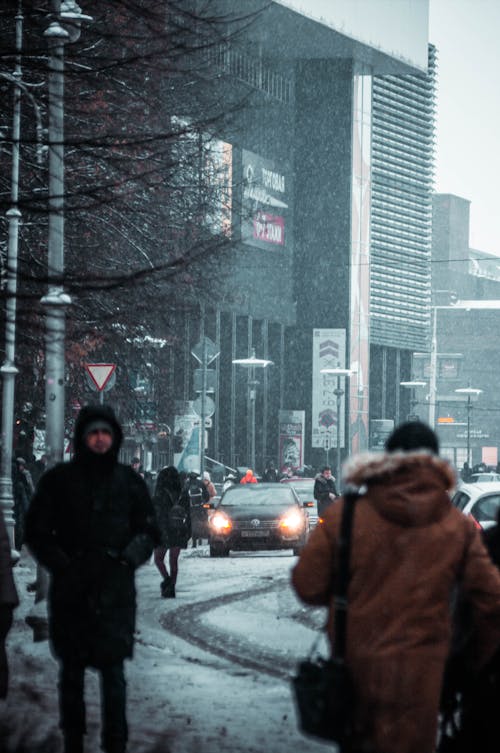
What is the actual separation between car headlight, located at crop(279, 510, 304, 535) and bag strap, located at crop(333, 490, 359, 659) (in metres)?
25.5

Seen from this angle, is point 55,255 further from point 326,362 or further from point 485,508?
point 326,362

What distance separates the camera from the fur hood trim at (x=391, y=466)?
529 cm

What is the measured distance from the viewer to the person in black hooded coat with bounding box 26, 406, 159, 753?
7.42 m

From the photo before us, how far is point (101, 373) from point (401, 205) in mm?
65691

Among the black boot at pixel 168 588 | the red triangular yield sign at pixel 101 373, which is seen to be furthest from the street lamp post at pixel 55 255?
the red triangular yield sign at pixel 101 373

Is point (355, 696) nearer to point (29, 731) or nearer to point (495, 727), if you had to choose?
point (495, 727)

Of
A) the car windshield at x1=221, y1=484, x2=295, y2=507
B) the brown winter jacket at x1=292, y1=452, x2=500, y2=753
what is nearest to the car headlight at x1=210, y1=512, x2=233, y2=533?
the car windshield at x1=221, y1=484, x2=295, y2=507

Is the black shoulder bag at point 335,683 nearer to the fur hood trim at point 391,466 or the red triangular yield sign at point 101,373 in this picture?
the fur hood trim at point 391,466

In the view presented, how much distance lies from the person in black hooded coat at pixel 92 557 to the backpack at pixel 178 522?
12125 mm

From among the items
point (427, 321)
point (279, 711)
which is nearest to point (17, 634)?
point (279, 711)

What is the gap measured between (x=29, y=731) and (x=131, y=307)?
2309mm

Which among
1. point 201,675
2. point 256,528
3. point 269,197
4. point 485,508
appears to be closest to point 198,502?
point 256,528

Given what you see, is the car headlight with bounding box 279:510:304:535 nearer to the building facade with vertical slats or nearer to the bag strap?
the bag strap

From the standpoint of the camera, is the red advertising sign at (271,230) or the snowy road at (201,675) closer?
the snowy road at (201,675)
